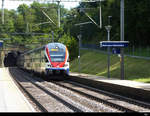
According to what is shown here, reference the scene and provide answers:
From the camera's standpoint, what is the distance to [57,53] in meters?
27.8

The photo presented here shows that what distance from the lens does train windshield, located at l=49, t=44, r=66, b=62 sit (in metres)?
27.7

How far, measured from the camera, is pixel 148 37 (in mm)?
51781

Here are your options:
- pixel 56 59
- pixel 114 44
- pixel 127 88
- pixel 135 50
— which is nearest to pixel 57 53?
pixel 56 59

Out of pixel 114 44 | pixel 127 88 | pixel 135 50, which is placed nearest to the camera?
pixel 127 88

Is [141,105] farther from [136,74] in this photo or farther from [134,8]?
[134,8]

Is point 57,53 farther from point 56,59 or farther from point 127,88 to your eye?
point 127,88

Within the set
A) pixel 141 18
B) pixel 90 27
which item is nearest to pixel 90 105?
pixel 141 18

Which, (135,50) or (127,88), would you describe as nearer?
(127,88)

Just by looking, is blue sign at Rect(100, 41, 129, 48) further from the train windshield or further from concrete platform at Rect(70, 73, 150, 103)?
the train windshield

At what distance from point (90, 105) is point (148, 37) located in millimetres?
39757

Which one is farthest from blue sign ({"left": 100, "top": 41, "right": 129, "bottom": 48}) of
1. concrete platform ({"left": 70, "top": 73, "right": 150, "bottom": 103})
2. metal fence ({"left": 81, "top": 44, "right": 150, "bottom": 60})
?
metal fence ({"left": 81, "top": 44, "right": 150, "bottom": 60})

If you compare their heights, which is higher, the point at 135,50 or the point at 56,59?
the point at 135,50

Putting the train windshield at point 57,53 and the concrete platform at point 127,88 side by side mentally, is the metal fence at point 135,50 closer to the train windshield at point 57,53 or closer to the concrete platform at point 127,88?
the train windshield at point 57,53

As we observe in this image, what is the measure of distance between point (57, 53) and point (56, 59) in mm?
519
